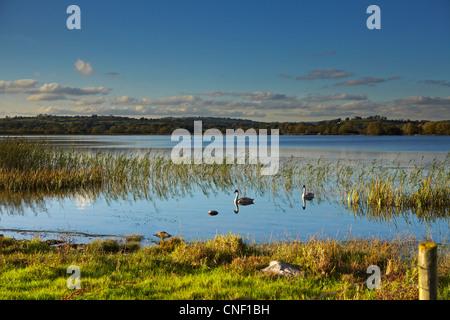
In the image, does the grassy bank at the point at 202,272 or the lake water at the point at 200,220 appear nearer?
the grassy bank at the point at 202,272

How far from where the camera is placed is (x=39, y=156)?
26141 millimetres

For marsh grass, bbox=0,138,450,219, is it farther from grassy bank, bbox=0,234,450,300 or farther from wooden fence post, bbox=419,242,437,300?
wooden fence post, bbox=419,242,437,300

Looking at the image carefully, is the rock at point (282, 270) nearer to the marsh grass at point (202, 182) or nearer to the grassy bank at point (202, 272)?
the grassy bank at point (202, 272)

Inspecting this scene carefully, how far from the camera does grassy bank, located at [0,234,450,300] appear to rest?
6.50 m

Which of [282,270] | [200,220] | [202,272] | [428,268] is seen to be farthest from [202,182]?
[428,268]

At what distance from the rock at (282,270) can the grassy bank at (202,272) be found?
0.51 ft

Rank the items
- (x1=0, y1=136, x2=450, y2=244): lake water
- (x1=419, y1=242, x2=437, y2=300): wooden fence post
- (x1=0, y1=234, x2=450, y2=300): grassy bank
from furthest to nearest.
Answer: (x1=0, y1=136, x2=450, y2=244): lake water, (x1=0, y1=234, x2=450, y2=300): grassy bank, (x1=419, y1=242, x2=437, y2=300): wooden fence post

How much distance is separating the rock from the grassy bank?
0.16m

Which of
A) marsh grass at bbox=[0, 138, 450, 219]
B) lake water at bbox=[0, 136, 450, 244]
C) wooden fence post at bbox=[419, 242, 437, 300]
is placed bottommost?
lake water at bbox=[0, 136, 450, 244]

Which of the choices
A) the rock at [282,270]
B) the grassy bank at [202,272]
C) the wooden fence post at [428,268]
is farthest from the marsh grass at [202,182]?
the wooden fence post at [428,268]

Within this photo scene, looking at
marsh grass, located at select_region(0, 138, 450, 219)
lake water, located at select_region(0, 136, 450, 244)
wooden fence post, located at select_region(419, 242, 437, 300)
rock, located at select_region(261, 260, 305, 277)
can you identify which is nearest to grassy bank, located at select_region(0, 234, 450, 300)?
rock, located at select_region(261, 260, 305, 277)

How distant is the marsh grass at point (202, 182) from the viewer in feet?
A: 59.6

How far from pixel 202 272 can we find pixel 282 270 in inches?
67.1
